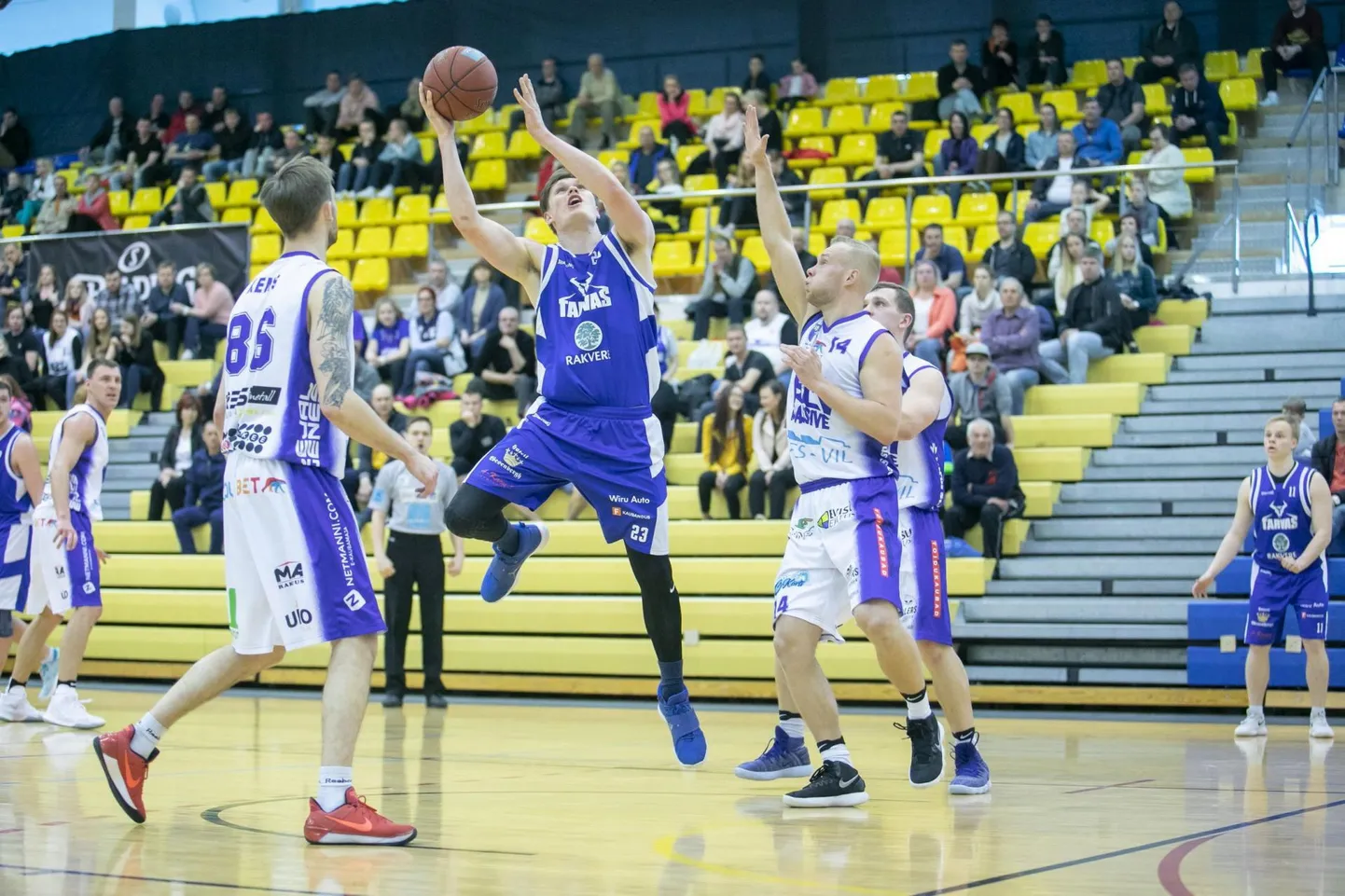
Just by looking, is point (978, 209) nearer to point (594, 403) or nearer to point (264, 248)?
point (264, 248)

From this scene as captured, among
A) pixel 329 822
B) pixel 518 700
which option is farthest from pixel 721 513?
pixel 329 822

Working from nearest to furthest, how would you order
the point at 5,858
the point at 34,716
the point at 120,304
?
the point at 5,858, the point at 34,716, the point at 120,304

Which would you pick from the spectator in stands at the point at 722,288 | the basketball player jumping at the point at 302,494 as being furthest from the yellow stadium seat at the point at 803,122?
the basketball player jumping at the point at 302,494

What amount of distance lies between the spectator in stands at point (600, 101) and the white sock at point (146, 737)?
14.2 metres

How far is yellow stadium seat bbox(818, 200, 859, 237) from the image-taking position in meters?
14.4

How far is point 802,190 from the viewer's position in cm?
1439

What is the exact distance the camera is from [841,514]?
5.40 m

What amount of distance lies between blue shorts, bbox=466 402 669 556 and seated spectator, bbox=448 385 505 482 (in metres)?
6.61

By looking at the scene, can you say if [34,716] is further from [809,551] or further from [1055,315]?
[1055,315]

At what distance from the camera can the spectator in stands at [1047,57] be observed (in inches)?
653

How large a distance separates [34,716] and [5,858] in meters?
5.40

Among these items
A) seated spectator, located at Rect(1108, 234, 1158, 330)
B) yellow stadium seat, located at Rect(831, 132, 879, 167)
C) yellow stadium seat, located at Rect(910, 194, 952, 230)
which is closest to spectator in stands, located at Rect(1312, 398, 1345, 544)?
seated spectator, located at Rect(1108, 234, 1158, 330)

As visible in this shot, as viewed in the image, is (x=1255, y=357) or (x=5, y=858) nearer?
(x=5, y=858)

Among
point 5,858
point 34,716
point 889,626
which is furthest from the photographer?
point 34,716
